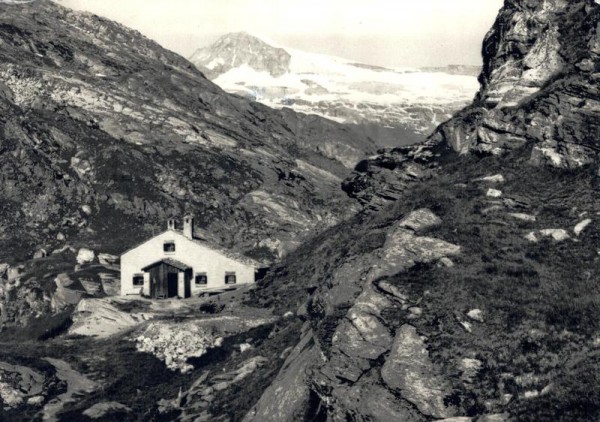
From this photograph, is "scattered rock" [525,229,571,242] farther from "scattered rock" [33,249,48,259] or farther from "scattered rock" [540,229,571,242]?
"scattered rock" [33,249,48,259]

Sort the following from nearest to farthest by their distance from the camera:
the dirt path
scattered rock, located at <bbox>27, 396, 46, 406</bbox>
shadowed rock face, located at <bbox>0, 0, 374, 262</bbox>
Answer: the dirt path, scattered rock, located at <bbox>27, 396, 46, 406</bbox>, shadowed rock face, located at <bbox>0, 0, 374, 262</bbox>

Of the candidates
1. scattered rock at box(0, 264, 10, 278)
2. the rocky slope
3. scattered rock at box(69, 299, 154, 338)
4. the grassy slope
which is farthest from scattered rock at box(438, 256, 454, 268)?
scattered rock at box(0, 264, 10, 278)

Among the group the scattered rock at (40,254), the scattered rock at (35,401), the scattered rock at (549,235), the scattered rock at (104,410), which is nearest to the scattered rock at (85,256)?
the scattered rock at (40,254)

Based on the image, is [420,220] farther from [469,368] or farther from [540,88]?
[540,88]

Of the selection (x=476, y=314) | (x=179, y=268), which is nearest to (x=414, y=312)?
(x=476, y=314)

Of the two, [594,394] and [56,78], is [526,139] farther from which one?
[56,78]

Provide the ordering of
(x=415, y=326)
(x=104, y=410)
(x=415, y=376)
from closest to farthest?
(x=415, y=376) < (x=415, y=326) < (x=104, y=410)
